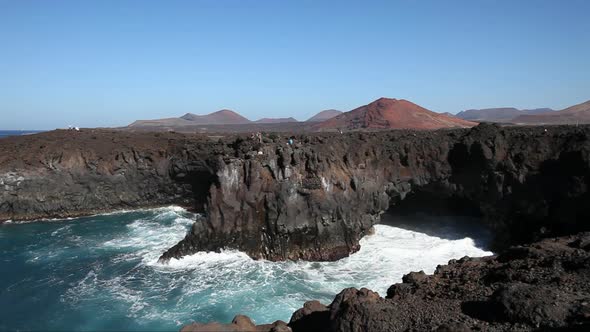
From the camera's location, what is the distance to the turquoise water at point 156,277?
1602cm

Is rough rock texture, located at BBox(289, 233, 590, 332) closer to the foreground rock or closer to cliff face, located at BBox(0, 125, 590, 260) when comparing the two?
the foreground rock

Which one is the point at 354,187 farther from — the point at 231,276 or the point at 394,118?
the point at 394,118

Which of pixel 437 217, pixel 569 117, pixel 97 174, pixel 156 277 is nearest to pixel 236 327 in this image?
pixel 156 277

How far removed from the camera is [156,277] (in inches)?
768

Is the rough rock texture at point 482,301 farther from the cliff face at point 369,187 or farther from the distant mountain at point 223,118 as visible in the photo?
the distant mountain at point 223,118

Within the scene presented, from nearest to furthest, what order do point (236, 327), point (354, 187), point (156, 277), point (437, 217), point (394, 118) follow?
1. point (236, 327)
2. point (156, 277)
3. point (354, 187)
4. point (437, 217)
5. point (394, 118)

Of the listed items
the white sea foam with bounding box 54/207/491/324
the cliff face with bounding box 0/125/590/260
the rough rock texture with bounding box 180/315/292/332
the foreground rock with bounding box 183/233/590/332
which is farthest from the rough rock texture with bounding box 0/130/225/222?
the rough rock texture with bounding box 180/315/292/332

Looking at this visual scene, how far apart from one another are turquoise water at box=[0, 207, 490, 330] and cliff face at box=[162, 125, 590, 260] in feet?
4.58

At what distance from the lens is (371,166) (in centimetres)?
2586

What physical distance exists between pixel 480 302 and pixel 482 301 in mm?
70

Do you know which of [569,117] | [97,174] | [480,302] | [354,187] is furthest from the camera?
[569,117]

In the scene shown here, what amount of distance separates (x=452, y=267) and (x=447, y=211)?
17.6m

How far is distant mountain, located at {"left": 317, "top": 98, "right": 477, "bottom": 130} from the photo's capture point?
62969 millimetres

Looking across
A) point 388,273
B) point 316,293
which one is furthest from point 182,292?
point 388,273
